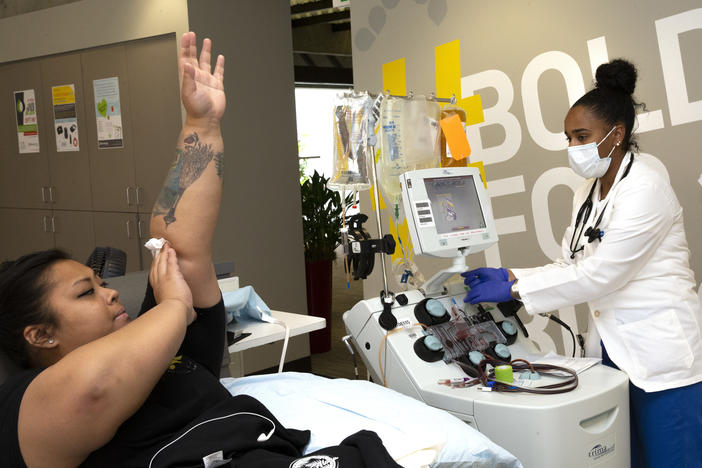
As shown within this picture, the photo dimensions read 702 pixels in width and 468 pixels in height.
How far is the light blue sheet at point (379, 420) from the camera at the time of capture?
159 centimetres

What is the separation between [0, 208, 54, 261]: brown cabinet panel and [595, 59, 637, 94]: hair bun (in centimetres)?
414

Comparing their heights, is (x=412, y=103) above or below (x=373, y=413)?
above

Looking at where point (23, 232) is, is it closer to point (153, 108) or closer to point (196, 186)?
point (153, 108)

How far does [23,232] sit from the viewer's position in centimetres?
529

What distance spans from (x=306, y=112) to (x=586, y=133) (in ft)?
22.7

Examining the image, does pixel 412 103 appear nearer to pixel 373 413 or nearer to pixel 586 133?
pixel 586 133

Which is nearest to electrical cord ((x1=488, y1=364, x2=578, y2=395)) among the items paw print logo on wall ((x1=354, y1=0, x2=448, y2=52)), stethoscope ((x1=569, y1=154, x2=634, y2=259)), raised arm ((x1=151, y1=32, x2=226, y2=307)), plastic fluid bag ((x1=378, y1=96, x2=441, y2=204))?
stethoscope ((x1=569, y1=154, x2=634, y2=259))

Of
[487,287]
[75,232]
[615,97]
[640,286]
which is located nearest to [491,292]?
[487,287]

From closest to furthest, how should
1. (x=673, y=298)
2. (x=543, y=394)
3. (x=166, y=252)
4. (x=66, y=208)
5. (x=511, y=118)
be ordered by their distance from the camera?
(x=166, y=252)
(x=543, y=394)
(x=673, y=298)
(x=511, y=118)
(x=66, y=208)


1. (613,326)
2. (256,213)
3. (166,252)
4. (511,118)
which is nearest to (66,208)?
(256,213)

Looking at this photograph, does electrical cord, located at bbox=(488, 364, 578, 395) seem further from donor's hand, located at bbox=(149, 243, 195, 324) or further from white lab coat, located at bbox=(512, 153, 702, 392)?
donor's hand, located at bbox=(149, 243, 195, 324)

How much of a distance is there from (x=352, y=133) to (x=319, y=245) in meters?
2.70

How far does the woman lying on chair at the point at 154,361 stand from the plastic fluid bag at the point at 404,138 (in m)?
0.68

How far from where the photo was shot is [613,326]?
2.14m
